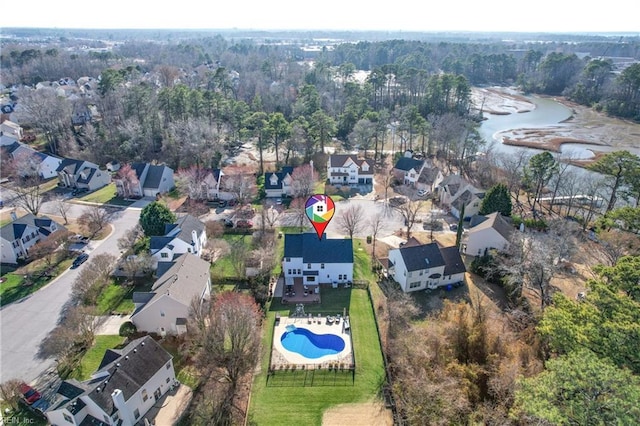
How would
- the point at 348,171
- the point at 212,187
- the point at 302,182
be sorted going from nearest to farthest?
1. the point at 302,182
2. the point at 212,187
3. the point at 348,171

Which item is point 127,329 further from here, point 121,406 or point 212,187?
point 212,187

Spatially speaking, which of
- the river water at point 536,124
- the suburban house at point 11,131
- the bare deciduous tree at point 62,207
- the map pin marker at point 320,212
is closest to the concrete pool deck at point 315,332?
the map pin marker at point 320,212

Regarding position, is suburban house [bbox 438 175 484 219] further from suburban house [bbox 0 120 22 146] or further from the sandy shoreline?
suburban house [bbox 0 120 22 146]

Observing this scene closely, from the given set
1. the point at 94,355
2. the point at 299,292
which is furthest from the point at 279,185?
the point at 94,355

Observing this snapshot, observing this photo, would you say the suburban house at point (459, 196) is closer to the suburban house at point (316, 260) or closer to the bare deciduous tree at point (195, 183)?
the suburban house at point (316, 260)

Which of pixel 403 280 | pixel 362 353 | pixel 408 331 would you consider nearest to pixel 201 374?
pixel 362 353
